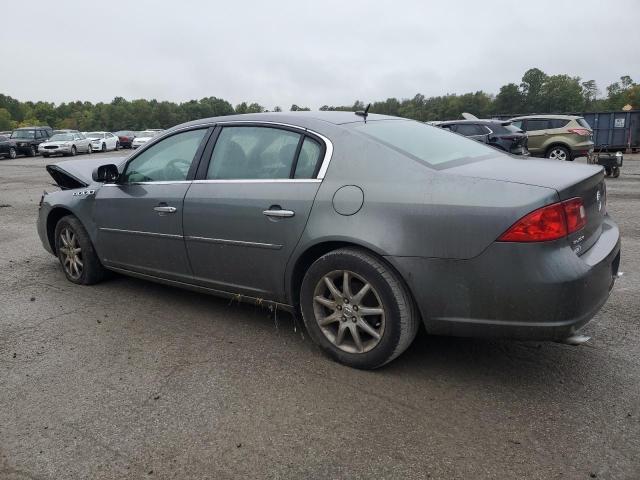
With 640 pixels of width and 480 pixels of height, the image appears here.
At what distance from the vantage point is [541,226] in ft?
8.82

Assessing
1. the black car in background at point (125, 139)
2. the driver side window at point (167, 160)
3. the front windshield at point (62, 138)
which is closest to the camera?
the driver side window at point (167, 160)

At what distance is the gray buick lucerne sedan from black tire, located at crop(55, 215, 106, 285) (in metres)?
0.60

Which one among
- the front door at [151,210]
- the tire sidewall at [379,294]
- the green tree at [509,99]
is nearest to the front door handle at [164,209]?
the front door at [151,210]

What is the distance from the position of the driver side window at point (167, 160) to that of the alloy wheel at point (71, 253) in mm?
957

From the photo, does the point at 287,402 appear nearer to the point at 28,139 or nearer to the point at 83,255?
the point at 83,255

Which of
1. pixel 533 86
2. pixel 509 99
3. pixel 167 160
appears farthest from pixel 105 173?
pixel 533 86

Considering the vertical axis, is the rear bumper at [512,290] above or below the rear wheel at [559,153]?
below

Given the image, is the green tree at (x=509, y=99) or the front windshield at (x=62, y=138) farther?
the green tree at (x=509, y=99)

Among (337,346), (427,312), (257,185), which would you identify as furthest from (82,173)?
(427,312)

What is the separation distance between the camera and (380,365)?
3184mm

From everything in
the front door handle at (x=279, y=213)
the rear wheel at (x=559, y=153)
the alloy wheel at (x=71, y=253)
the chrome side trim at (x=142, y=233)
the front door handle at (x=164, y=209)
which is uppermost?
the rear wheel at (x=559, y=153)

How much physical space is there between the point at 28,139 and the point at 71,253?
32.9m

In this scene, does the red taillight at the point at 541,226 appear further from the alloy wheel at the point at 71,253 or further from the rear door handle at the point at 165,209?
the alloy wheel at the point at 71,253

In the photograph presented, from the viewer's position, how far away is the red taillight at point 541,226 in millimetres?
2680
